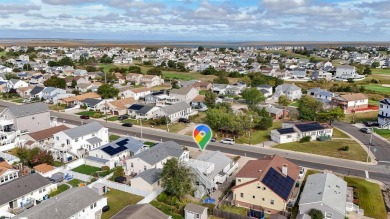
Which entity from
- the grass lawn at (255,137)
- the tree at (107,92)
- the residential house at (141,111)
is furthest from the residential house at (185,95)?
the grass lawn at (255,137)

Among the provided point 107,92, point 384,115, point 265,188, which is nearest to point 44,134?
point 107,92

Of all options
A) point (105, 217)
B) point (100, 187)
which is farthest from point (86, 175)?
point (105, 217)

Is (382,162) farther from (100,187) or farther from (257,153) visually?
(100,187)

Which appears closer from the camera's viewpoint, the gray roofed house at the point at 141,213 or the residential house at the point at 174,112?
the gray roofed house at the point at 141,213

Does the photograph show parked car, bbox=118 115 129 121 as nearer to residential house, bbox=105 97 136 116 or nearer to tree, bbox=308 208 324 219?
residential house, bbox=105 97 136 116

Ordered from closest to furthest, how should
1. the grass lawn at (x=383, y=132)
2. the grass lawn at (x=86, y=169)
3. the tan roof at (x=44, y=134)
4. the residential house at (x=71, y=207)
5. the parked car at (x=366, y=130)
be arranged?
the residential house at (x=71, y=207)
the grass lawn at (x=86, y=169)
the tan roof at (x=44, y=134)
the grass lawn at (x=383, y=132)
the parked car at (x=366, y=130)

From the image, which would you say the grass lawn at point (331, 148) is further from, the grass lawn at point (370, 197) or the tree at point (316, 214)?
the tree at point (316, 214)

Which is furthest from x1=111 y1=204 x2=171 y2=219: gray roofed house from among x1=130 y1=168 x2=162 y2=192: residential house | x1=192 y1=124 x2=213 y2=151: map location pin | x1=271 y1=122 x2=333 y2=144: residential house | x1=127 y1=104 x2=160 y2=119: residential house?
x1=127 y1=104 x2=160 y2=119: residential house
